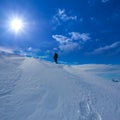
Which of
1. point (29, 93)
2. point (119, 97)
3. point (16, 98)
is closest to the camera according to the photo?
point (16, 98)

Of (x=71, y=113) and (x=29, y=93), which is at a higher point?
(x=29, y=93)

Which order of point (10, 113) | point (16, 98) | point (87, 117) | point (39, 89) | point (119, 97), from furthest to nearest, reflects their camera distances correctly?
point (119, 97) < point (39, 89) < point (16, 98) < point (87, 117) < point (10, 113)

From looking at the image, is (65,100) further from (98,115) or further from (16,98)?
(16,98)

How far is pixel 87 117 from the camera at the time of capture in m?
7.29

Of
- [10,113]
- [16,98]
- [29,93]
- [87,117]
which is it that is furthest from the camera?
[29,93]

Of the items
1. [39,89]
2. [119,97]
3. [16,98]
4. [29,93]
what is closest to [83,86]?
[119,97]

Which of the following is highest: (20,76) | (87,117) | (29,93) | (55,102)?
(20,76)

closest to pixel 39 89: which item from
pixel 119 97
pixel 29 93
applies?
pixel 29 93

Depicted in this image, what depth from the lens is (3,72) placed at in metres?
11.4

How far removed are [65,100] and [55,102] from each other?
680mm

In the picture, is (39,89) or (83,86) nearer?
(39,89)

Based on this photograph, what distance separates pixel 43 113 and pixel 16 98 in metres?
1.81

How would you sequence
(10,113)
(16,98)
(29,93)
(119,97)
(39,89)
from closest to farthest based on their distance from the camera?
(10,113), (16,98), (29,93), (39,89), (119,97)

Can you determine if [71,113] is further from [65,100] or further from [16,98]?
[16,98]
